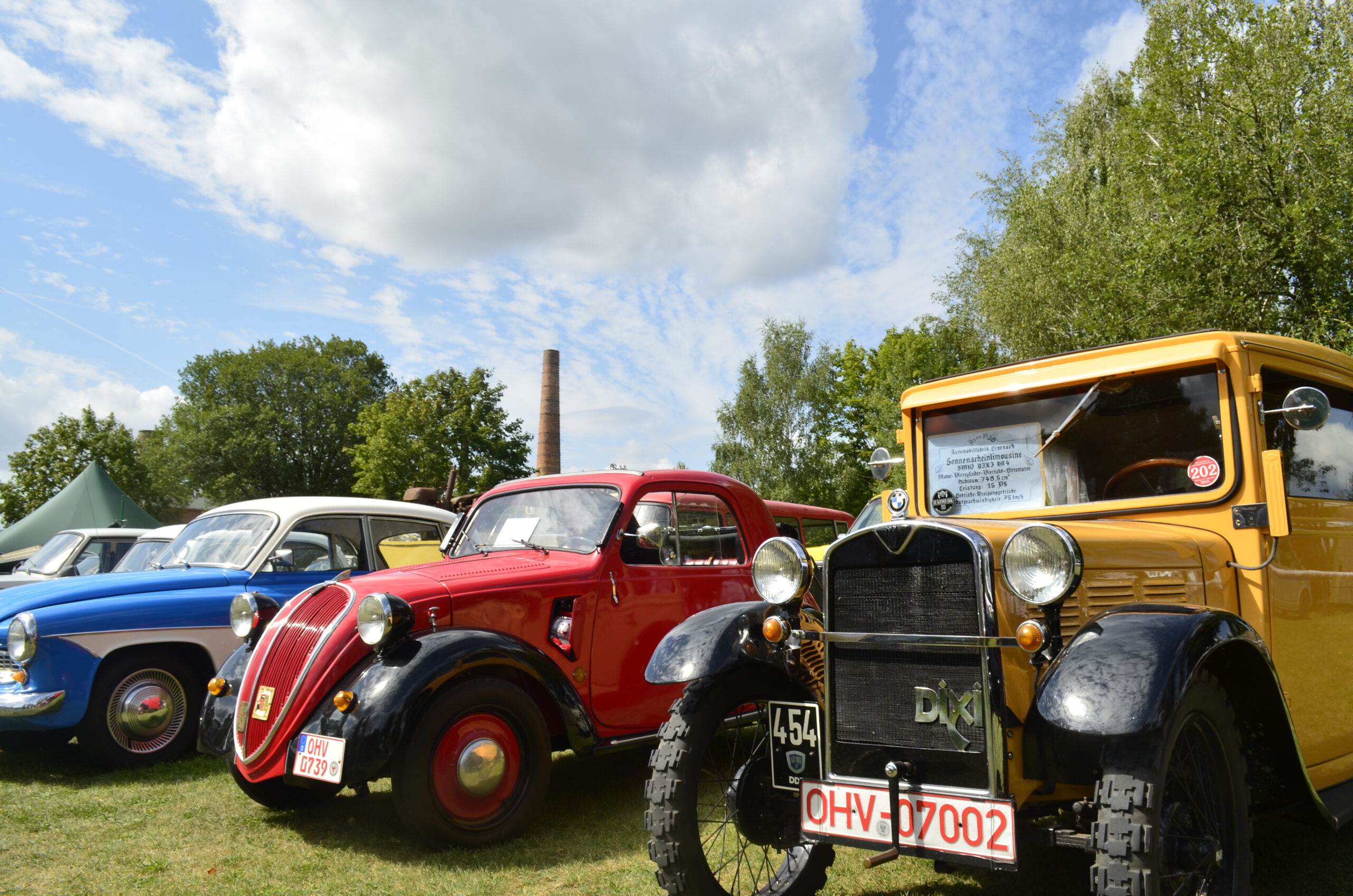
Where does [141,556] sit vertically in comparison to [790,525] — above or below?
below

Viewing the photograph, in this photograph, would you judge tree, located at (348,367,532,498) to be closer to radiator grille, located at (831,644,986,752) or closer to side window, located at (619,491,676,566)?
side window, located at (619,491,676,566)

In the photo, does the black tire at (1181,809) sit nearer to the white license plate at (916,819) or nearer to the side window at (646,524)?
the white license plate at (916,819)

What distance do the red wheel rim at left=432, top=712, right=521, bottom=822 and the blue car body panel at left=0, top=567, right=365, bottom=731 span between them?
10.2 ft

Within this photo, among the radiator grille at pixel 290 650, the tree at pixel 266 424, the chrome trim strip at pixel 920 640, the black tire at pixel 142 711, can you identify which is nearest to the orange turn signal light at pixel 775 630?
the chrome trim strip at pixel 920 640

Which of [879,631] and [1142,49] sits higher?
[1142,49]

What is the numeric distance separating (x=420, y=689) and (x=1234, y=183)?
55.1 feet

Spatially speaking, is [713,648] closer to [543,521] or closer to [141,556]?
[543,521]

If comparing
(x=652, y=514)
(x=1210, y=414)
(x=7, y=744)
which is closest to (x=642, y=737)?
(x=652, y=514)

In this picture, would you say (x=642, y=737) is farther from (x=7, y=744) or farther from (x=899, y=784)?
(x=7, y=744)

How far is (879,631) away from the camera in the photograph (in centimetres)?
296

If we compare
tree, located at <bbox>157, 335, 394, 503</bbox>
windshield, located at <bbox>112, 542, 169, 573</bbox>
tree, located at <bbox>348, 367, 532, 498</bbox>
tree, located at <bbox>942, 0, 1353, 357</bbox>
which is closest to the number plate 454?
windshield, located at <bbox>112, 542, 169, 573</bbox>

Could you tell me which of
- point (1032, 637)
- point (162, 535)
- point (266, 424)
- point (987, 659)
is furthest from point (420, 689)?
point (266, 424)

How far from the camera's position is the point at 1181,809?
2.76m

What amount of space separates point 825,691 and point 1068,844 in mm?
833
